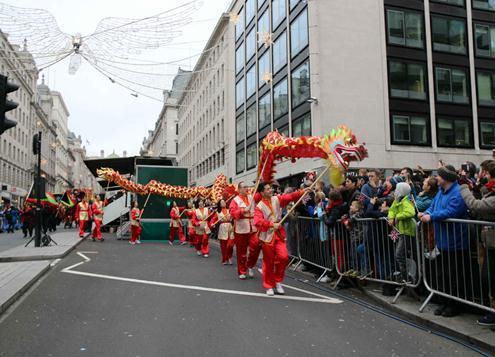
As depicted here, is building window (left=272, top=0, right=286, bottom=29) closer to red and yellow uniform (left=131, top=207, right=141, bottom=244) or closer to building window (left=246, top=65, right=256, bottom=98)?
building window (left=246, top=65, right=256, bottom=98)

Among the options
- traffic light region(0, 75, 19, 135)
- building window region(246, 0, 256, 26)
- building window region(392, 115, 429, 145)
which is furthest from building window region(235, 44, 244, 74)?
traffic light region(0, 75, 19, 135)

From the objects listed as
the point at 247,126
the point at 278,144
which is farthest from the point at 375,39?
the point at 278,144

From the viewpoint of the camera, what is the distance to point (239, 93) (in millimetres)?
40812

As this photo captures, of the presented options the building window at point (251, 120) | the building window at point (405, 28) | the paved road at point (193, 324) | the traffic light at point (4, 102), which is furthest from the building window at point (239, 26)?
the traffic light at point (4, 102)

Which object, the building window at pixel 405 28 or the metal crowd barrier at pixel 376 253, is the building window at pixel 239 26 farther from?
the metal crowd barrier at pixel 376 253

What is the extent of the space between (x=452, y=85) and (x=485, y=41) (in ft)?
13.6

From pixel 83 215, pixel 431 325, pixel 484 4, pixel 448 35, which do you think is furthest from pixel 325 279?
pixel 484 4

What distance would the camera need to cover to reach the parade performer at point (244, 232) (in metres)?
9.12

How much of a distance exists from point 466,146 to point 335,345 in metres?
27.6

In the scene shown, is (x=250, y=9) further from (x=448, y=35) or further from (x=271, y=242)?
(x=271, y=242)

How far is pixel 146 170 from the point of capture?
2044 centimetres

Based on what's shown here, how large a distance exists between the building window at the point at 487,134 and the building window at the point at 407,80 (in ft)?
15.3

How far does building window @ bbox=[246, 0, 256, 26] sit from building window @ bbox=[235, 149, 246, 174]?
1081cm

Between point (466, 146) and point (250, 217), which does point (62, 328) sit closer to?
point (250, 217)
